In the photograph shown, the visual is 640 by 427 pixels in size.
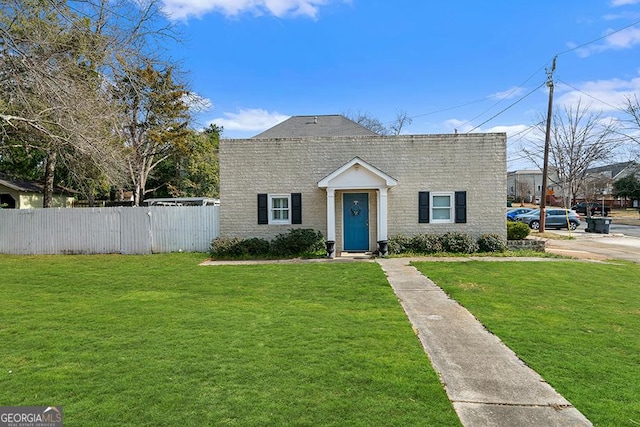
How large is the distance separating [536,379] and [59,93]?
11.0 meters

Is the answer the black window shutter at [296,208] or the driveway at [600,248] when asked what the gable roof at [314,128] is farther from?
the driveway at [600,248]

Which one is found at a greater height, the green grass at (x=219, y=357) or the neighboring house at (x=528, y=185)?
the neighboring house at (x=528, y=185)

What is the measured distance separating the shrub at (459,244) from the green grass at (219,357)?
6.08 m

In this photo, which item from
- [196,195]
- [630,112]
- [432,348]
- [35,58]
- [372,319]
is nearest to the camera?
[432,348]

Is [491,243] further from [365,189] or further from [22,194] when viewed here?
[22,194]

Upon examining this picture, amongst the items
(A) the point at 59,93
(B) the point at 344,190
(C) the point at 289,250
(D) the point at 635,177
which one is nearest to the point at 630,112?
(D) the point at 635,177

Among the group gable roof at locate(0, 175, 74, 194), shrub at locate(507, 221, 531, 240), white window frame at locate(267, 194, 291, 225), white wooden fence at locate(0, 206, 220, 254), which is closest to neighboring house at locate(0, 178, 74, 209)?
gable roof at locate(0, 175, 74, 194)

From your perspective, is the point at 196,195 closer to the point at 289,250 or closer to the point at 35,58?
the point at 289,250

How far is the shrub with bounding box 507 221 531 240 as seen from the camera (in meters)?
15.6

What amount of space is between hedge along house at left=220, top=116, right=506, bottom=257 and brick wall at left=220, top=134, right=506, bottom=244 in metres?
0.04

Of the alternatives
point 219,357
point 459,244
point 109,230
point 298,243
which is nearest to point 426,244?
point 459,244

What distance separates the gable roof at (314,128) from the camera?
752 inches

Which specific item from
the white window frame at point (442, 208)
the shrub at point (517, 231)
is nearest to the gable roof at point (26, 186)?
the white window frame at point (442, 208)

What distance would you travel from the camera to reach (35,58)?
30.4 ft
